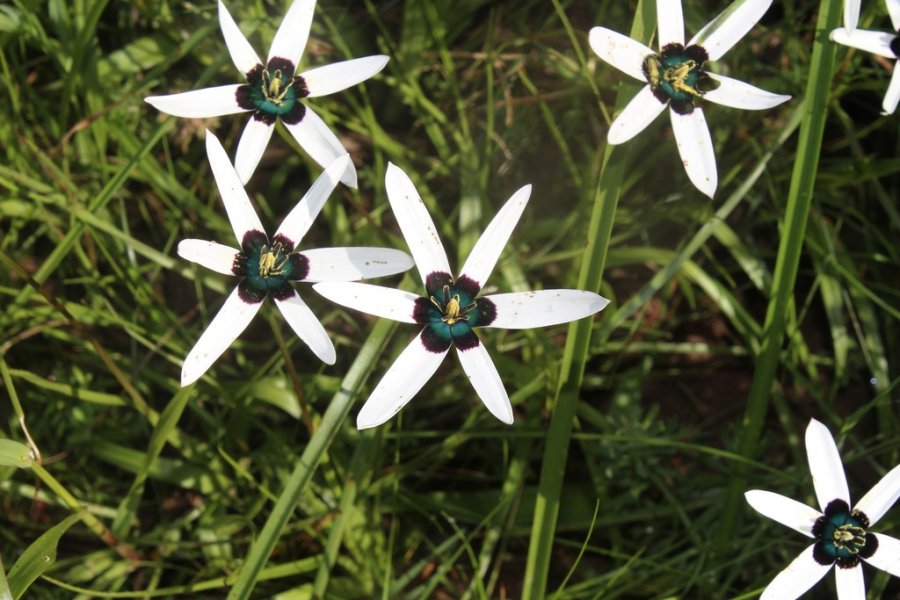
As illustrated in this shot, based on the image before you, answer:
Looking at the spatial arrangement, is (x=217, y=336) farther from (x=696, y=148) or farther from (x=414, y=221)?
(x=696, y=148)

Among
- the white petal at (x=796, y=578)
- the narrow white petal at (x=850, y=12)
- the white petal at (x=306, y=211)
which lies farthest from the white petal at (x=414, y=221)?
the narrow white petal at (x=850, y=12)

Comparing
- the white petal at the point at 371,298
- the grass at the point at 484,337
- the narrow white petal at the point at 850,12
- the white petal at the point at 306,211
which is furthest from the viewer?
the grass at the point at 484,337

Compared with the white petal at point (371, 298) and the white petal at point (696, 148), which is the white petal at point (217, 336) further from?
the white petal at point (696, 148)

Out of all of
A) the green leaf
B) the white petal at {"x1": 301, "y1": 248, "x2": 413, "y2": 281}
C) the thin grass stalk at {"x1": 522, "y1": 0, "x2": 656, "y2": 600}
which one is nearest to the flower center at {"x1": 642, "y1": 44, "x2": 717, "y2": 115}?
the thin grass stalk at {"x1": 522, "y1": 0, "x2": 656, "y2": 600}

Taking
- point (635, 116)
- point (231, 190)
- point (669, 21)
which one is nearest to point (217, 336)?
point (231, 190)

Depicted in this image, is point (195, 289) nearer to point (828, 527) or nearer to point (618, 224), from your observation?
point (618, 224)

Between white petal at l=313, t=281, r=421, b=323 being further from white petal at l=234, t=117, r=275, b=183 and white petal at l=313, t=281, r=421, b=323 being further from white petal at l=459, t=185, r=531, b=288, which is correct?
white petal at l=234, t=117, r=275, b=183

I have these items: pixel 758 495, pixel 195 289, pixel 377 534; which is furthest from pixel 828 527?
pixel 195 289

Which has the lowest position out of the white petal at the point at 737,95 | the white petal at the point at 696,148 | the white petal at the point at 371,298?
the white petal at the point at 371,298
